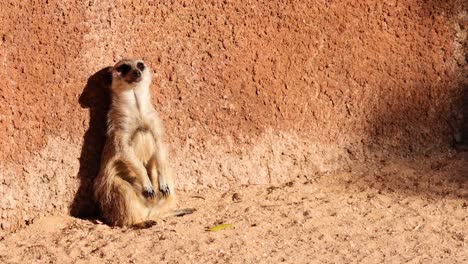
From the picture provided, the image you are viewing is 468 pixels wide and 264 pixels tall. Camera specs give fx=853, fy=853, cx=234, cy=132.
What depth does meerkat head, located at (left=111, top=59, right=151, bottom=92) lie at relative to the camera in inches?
162

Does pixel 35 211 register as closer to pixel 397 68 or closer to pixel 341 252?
pixel 341 252

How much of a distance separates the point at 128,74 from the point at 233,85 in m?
0.66

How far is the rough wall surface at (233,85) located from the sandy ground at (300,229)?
133 millimetres

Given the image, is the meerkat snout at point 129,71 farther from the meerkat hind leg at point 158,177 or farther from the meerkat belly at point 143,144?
the meerkat hind leg at point 158,177

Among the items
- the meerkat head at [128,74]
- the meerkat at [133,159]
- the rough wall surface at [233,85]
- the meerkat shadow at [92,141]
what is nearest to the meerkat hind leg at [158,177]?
the meerkat at [133,159]

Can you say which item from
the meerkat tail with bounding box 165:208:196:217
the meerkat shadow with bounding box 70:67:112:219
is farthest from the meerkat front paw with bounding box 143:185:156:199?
the meerkat shadow with bounding box 70:67:112:219

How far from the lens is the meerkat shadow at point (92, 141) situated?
423 centimetres

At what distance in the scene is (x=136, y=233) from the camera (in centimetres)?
405

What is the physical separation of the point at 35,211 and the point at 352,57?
76.3 inches

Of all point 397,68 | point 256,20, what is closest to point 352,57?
point 397,68

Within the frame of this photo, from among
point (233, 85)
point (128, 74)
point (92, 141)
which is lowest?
point (92, 141)

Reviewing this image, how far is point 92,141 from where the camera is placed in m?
4.28

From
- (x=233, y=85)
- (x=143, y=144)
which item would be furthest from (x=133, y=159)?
(x=233, y=85)

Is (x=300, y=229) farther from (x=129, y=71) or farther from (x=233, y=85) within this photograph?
(x=129, y=71)
